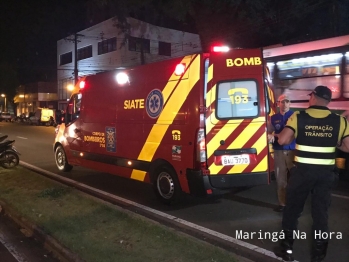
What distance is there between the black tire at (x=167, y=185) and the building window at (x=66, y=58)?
41.9m

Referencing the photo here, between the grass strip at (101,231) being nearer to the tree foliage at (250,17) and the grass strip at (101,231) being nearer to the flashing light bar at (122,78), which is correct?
the flashing light bar at (122,78)

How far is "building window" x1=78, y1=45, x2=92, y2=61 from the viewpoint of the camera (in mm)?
42406

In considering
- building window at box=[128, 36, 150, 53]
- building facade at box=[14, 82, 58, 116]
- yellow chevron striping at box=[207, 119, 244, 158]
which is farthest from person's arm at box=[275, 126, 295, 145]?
building facade at box=[14, 82, 58, 116]

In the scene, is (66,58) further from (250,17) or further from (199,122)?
(199,122)

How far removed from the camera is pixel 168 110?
697cm

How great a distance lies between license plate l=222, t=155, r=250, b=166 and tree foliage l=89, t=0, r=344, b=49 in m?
14.2

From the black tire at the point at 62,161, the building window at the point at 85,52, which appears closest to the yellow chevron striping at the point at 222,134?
the black tire at the point at 62,161

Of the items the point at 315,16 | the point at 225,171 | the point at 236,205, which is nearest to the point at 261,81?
the point at 225,171

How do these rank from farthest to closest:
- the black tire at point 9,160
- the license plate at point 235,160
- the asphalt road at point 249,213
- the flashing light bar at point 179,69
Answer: the black tire at point 9,160, the flashing light bar at point 179,69, the license plate at point 235,160, the asphalt road at point 249,213

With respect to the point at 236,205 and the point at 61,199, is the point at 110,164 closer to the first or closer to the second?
the point at 61,199

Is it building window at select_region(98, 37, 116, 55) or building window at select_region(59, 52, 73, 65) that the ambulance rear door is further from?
building window at select_region(59, 52, 73, 65)

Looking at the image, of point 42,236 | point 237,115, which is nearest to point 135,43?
point 237,115

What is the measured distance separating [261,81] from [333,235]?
8.27 ft

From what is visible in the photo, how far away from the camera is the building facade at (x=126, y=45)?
3741 cm
